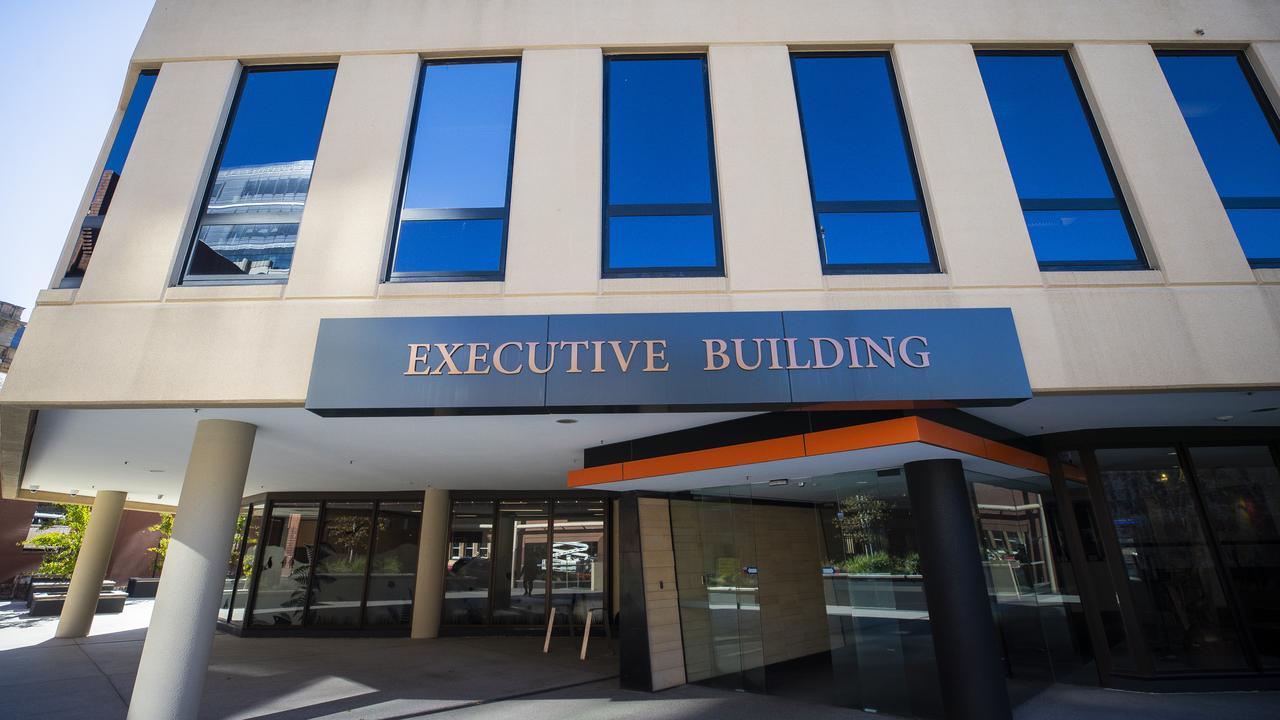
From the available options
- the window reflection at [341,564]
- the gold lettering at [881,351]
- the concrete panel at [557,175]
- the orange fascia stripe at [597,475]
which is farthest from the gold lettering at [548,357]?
the window reflection at [341,564]

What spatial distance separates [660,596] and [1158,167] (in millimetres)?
7717

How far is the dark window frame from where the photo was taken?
606cm

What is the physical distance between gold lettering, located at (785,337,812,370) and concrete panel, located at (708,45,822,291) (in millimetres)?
772

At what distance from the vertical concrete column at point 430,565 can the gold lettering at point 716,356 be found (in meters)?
10.1

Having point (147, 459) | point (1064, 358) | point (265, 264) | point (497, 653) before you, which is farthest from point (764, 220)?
point (147, 459)

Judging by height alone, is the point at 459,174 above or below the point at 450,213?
above

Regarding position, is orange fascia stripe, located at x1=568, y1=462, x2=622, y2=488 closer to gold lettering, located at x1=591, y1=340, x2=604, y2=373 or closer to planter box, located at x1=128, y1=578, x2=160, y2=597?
gold lettering, located at x1=591, y1=340, x2=604, y2=373

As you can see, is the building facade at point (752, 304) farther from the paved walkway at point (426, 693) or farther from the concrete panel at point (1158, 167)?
the paved walkway at point (426, 693)

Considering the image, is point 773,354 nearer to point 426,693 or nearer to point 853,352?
point 853,352

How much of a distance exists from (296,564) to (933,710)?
522 inches

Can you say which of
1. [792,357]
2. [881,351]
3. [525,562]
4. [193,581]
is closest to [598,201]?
[792,357]

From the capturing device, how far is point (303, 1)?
24.2ft

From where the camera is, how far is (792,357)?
512 cm

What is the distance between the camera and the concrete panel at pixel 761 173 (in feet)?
19.1
